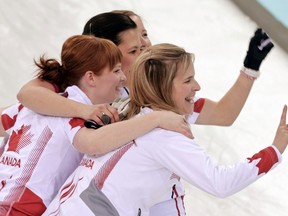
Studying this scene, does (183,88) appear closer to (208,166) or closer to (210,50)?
(208,166)

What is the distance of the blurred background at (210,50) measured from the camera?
10.2 feet

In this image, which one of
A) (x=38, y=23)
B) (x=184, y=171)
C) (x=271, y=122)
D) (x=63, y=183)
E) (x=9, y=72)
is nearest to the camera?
(x=184, y=171)

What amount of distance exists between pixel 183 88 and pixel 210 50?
179 cm

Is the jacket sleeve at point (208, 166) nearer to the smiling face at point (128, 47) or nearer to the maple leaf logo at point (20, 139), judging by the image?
the maple leaf logo at point (20, 139)

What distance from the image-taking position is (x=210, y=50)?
3871 millimetres

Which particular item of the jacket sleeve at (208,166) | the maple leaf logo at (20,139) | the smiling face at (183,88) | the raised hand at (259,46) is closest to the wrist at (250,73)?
the raised hand at (259,46)

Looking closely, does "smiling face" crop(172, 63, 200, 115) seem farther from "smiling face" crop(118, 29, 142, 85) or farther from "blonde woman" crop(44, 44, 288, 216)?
"smiling face" crop(118, 29, 142, 85)

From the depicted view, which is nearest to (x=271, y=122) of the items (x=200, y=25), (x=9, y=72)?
(x=200, y=25)

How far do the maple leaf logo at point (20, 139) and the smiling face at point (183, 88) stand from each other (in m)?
0.42

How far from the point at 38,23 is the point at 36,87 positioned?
65.7 inches

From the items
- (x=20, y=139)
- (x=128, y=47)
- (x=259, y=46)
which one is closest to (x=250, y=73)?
(x=259, y=46)

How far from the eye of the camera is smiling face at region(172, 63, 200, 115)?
2096 mm

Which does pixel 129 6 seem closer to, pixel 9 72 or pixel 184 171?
pixel 9 72

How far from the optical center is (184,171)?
199 cm
